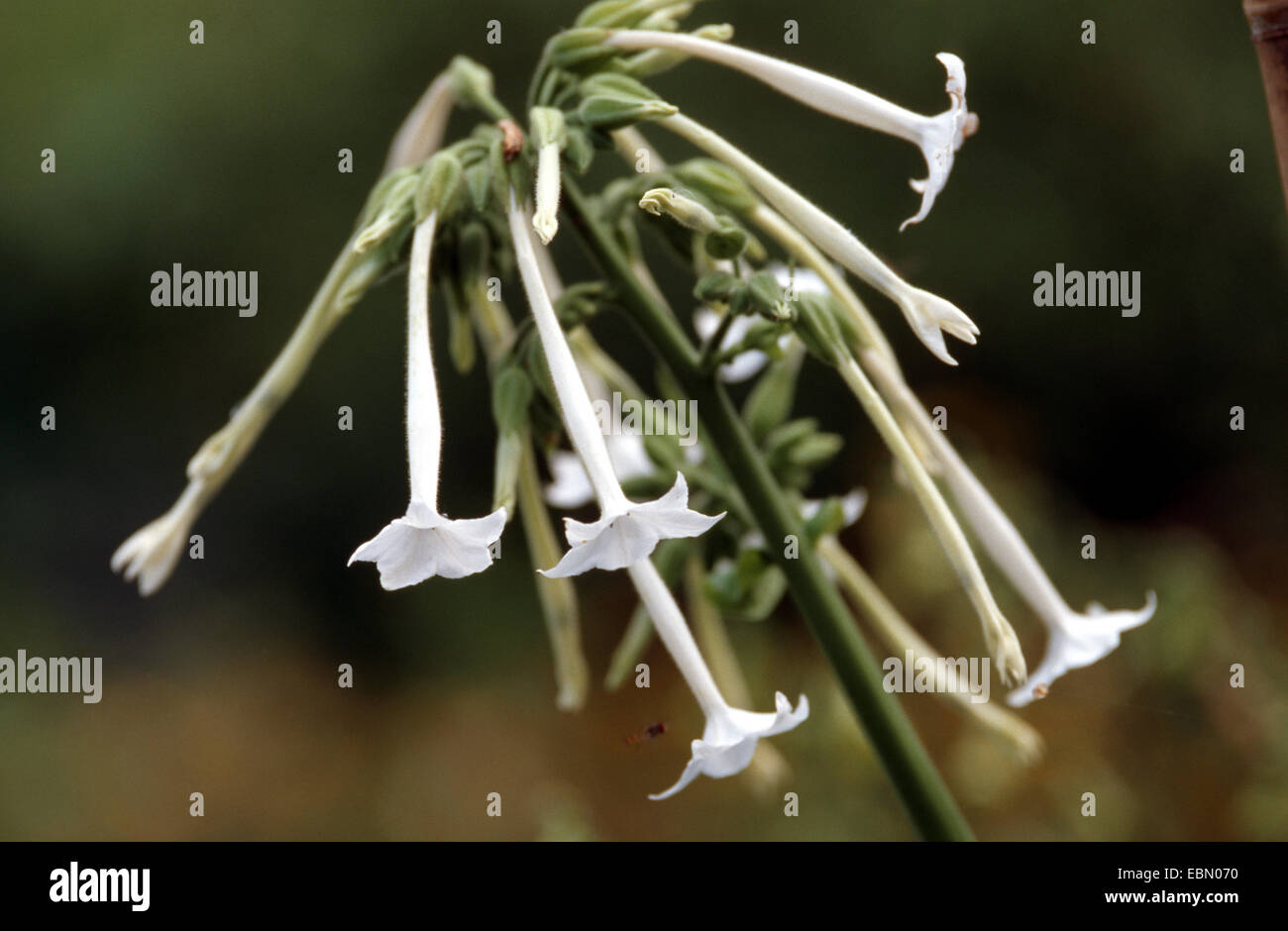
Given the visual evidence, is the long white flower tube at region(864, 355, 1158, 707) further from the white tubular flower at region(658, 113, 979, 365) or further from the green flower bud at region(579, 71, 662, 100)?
the green flower bud at region(579, 71, 662, 100)

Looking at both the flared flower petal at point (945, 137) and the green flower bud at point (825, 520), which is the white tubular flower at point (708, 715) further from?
the flared flower petal at point (945, 137)

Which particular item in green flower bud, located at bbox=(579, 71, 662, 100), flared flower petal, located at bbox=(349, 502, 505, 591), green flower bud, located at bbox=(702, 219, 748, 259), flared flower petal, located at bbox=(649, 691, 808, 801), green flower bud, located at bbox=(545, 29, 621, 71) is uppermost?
green flower bud, located at bbox=(545, 29, 621, 71)

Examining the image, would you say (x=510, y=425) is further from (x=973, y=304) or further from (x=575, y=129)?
(x=973, y=304)

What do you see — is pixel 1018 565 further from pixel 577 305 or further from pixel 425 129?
pixel 425 129

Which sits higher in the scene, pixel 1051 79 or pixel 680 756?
pixel 1051 79

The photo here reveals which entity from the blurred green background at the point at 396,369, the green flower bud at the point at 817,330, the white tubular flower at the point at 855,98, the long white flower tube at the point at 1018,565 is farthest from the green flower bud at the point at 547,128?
the blurred green background at the point at 396,369

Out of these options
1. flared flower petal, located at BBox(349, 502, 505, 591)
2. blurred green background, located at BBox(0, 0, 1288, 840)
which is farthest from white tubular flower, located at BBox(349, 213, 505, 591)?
blurred green background, located at BBox(0, 0, 1288, 840)

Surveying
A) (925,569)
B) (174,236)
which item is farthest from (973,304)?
(174,236)

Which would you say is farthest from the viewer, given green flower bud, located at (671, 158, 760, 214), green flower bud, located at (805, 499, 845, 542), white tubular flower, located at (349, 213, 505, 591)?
green flower bud, located at (805, 499, 845, 542)
